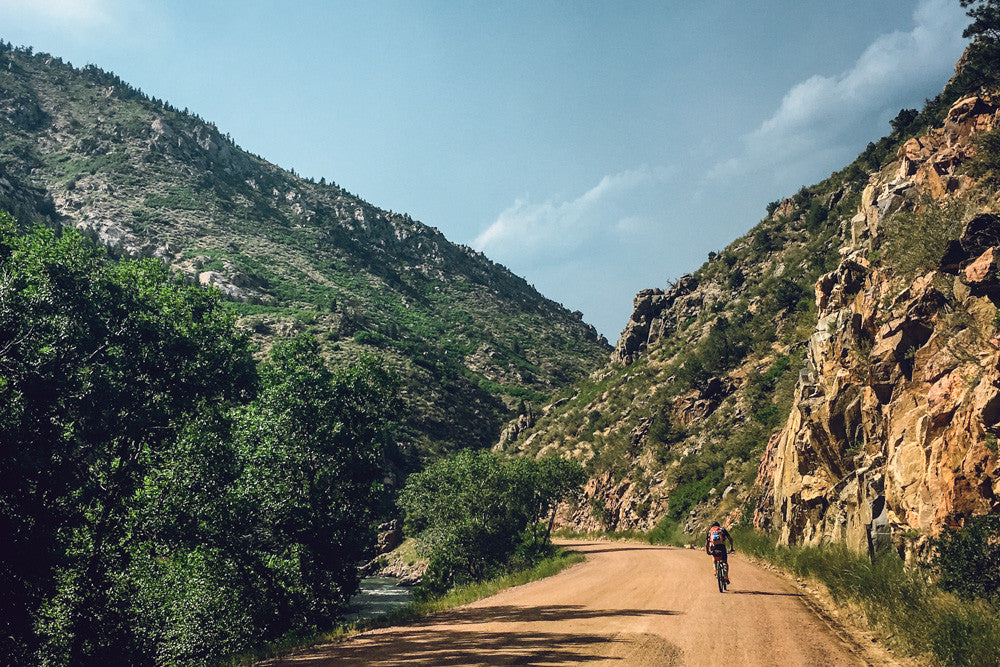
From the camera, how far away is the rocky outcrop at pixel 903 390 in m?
12.7

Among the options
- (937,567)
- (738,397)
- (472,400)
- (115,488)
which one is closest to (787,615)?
(937,567)

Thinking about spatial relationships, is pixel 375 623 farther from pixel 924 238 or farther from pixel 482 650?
pixel 924 238

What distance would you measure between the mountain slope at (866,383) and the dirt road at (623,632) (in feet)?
13.1

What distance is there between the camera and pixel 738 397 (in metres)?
51.2

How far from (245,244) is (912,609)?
15525cm

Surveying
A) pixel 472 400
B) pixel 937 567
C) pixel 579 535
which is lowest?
pixel 579 535

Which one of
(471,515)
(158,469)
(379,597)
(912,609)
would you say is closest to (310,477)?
(158,469)

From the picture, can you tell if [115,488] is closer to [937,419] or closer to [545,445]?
[937,419]

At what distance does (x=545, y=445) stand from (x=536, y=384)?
2440 inches

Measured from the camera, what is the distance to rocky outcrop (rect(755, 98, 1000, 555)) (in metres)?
12.7

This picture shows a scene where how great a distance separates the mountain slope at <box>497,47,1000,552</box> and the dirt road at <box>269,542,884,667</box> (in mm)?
3999

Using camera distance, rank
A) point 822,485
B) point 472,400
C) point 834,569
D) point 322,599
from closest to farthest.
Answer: point 834,569 < point 322,599 < point 822,485 < point 472,400

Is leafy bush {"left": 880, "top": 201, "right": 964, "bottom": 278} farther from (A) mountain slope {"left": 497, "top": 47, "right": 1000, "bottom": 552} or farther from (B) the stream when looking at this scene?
(B) the stream

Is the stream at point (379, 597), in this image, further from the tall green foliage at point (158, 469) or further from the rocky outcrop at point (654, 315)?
the rocky outcrop at point (654, 315)
